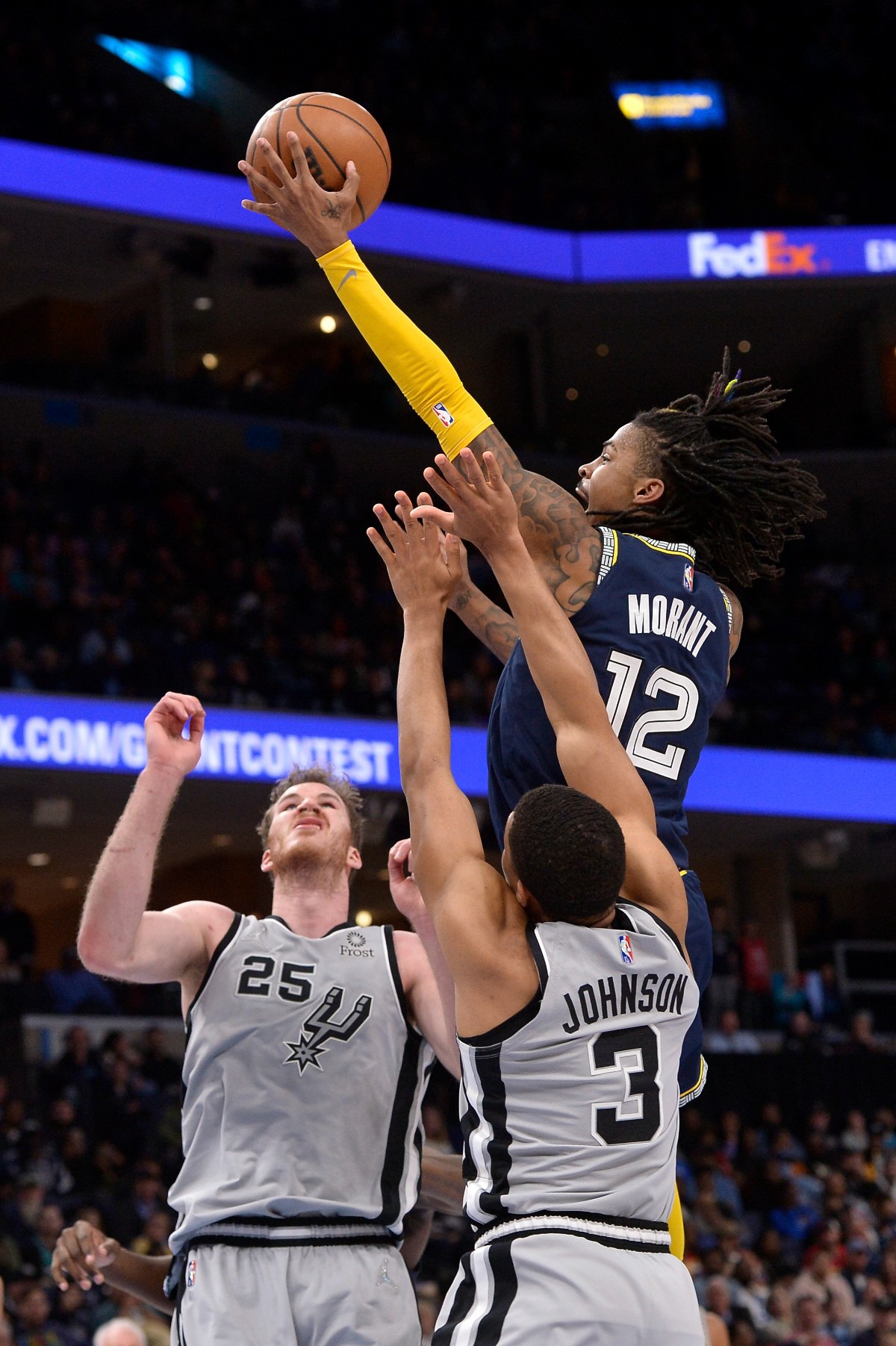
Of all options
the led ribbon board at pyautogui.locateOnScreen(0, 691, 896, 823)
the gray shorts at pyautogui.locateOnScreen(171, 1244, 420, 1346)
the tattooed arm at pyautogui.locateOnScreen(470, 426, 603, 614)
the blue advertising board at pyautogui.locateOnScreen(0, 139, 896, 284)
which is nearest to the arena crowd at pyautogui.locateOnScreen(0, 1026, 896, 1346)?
the led ribbon board at pyautogui.locateOnScreen(0, 691, 896, 823)

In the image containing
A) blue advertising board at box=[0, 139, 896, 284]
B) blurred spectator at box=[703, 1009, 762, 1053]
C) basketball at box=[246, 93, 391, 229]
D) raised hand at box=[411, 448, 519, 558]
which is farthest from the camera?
blue advertising board at box=[0, 139, 896, 284]

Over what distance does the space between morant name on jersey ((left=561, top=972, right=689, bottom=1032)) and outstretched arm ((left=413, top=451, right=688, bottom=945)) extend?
18cm

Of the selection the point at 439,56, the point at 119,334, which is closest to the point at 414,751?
the point at 119,334

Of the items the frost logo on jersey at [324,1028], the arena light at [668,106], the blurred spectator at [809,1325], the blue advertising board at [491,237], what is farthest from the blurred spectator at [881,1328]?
the arena light at [668,106]

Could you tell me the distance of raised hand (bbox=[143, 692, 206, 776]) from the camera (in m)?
3.82

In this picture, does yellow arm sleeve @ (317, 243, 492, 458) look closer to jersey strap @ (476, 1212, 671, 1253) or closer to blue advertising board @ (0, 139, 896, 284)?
jersey strap @ (476, 1212, 671, 1253)

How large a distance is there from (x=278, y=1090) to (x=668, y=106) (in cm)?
2392

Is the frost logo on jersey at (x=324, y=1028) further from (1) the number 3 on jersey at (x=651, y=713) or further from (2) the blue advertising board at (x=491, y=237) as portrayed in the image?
(2) the blue advertising board at (x=491, y=237)

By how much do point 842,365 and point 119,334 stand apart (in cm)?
1082

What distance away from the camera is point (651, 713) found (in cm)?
377

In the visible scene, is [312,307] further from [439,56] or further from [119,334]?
[439,56]

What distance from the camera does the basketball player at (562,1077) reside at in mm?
2875

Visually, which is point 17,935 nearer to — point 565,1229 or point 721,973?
point 721,973

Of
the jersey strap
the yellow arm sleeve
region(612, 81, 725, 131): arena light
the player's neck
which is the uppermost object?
region(612, 81, 725, 131): arena light
